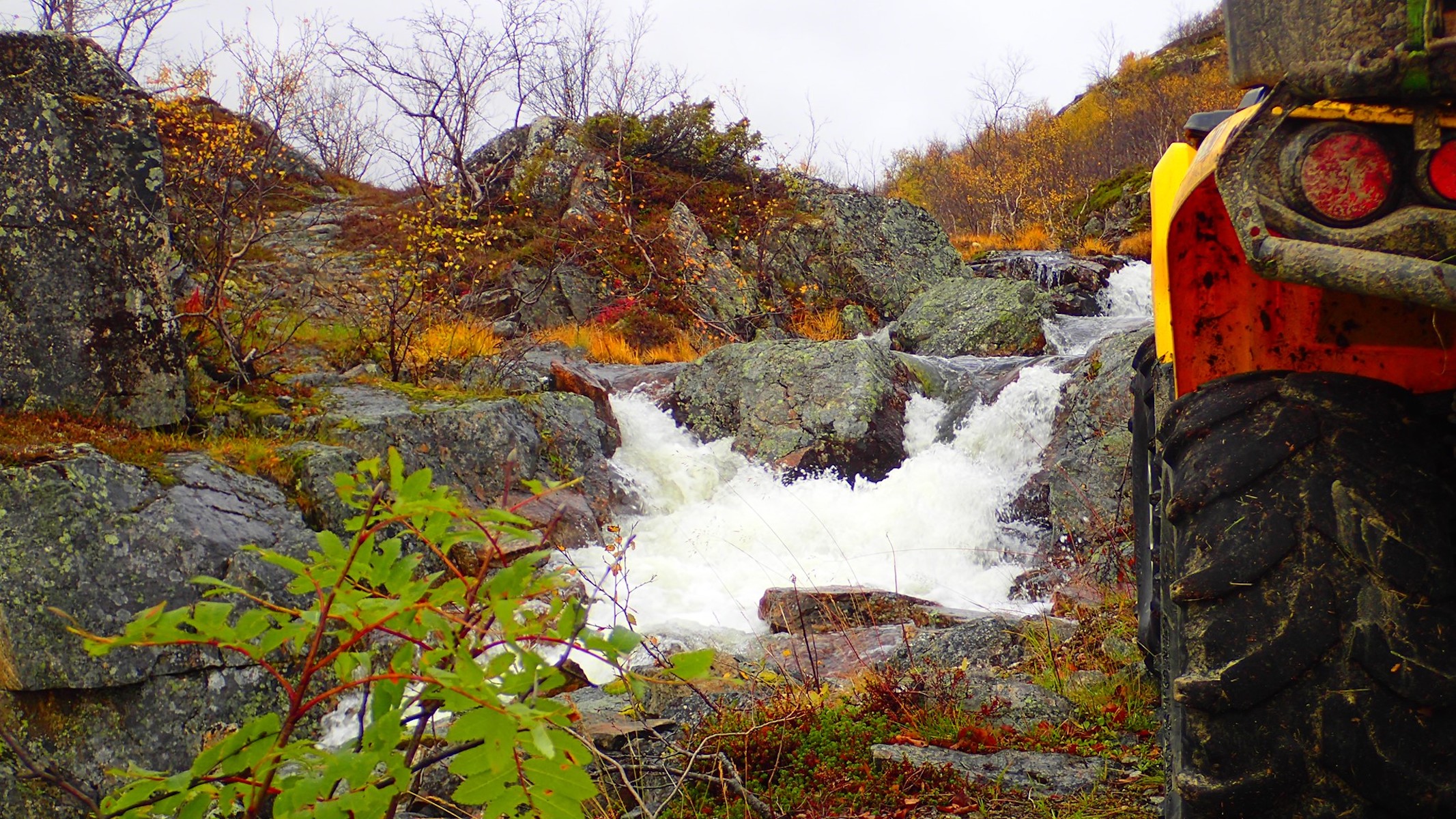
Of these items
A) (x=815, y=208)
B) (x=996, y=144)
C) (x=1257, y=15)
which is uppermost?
(x=996, y=144)

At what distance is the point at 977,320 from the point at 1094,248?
8.30 metres

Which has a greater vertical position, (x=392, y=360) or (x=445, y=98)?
(x=445, y=98)

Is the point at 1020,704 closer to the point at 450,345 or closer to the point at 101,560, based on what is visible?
the point at 101,560

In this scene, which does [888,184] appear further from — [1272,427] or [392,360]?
[1272,427]

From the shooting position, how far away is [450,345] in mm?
9359

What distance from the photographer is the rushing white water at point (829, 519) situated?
22.7 feet

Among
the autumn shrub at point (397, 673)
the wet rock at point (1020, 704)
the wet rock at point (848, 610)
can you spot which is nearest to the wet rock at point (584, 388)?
the wet rock at point (848, 610)

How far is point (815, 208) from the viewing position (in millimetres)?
17312

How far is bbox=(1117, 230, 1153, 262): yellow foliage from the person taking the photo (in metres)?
18.0

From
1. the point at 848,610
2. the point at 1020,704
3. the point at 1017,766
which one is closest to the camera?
the point at 1017,766

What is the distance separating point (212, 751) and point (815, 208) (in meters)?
17.0

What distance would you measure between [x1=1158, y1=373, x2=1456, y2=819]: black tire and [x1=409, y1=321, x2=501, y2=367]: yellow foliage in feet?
26.6

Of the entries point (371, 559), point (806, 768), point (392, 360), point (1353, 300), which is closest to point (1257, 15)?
point (1353, 300)

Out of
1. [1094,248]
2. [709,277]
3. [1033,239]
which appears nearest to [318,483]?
[709,277]
